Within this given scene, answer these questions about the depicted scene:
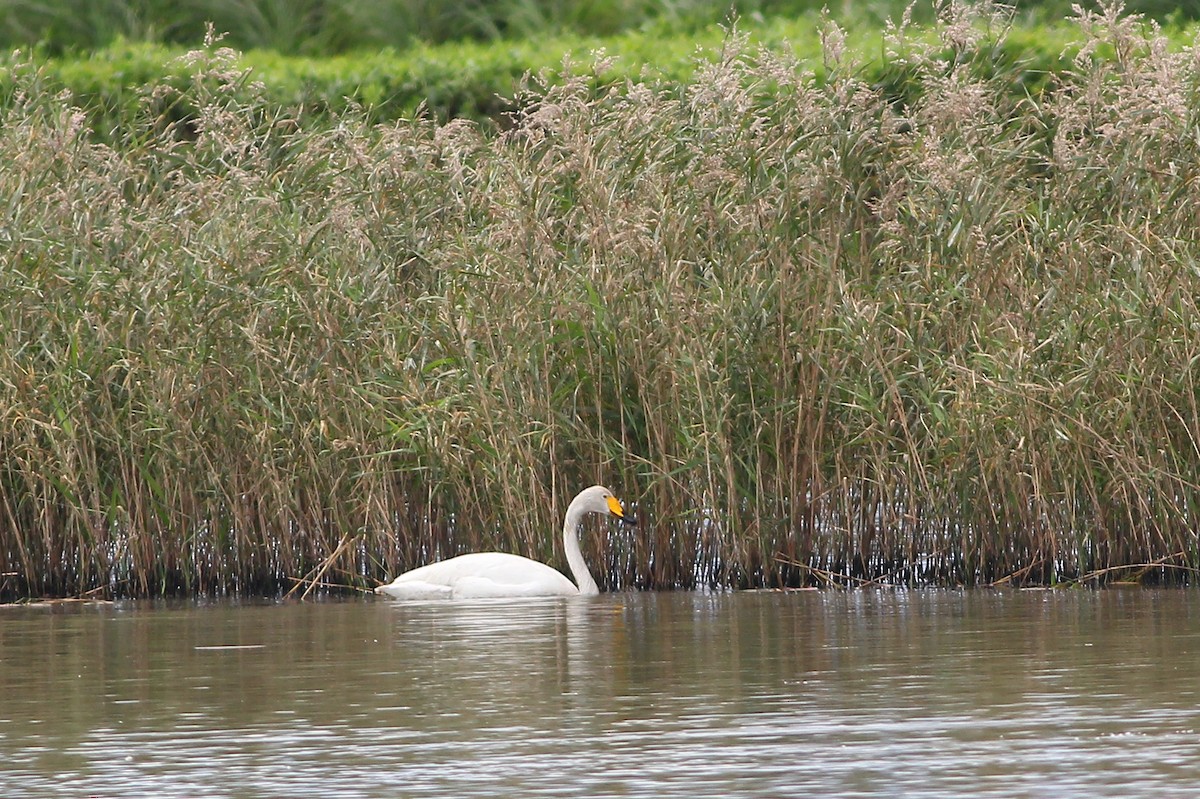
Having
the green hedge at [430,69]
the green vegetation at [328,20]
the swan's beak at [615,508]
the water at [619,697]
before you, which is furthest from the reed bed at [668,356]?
the green vegetation at [328,20]

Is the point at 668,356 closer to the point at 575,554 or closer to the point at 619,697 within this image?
the point at 575,554

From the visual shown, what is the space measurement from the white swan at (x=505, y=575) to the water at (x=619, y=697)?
0.10m

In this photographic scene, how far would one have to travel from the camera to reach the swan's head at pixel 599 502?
10.3m

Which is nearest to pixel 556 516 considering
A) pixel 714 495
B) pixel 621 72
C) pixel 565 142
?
pixel 714 495

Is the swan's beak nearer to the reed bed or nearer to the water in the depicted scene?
the reed bed

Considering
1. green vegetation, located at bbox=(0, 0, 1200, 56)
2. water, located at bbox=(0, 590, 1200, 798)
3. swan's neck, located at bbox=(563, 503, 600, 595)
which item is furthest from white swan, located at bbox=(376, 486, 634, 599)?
green vegetation, located at bbox=(0, 0, 1200, 56)

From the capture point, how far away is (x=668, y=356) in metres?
10.8

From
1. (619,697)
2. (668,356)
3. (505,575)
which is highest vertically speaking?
(668,356)

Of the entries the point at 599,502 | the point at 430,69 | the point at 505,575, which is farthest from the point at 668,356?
the point at 430,69

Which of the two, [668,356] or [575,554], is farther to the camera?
[668,356]

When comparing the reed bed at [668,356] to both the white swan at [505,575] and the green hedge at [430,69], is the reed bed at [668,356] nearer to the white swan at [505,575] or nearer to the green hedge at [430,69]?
the white swan at [505,575]

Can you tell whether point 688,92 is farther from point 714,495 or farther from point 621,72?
point 621,72

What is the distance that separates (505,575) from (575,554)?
13.4 inches

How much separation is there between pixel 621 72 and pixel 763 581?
8.02m
